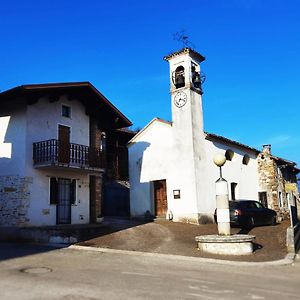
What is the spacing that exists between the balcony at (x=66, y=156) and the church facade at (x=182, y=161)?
5.13 m

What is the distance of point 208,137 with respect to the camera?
955 inches

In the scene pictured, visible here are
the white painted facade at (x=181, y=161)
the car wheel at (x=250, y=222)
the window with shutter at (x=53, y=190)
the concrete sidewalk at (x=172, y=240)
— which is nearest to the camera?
the concrete sidewalk at (x=172, y=240)

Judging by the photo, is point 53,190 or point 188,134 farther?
point 188,134

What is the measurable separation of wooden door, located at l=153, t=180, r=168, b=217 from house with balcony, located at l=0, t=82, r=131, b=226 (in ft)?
14.7

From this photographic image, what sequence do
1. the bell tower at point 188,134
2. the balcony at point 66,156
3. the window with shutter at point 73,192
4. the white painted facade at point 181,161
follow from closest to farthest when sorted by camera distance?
the balcony at point 66,156
the window with shutter at point 73,192
the bell tower at point 188,134
the white painted facade at point 181,161

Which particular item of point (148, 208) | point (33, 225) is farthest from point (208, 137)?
point (33, 225)

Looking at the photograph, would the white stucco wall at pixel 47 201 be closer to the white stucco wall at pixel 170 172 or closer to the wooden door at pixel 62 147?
the wooden door at pixel 62 147

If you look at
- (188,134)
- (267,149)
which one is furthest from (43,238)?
(267,149)

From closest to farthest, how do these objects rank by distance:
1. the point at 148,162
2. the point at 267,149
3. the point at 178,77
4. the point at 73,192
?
1. the point at 73,192
2. the point at 178,77
3. the point at 148,162
4. the point at 267,149

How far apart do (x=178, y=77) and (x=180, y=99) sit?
145 cm

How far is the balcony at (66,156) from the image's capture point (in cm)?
1788

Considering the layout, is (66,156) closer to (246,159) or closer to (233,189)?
(233,189)

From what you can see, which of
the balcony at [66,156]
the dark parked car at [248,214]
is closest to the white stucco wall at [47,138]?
the balcony at [66,156]

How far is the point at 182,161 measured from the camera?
23.2 metres
